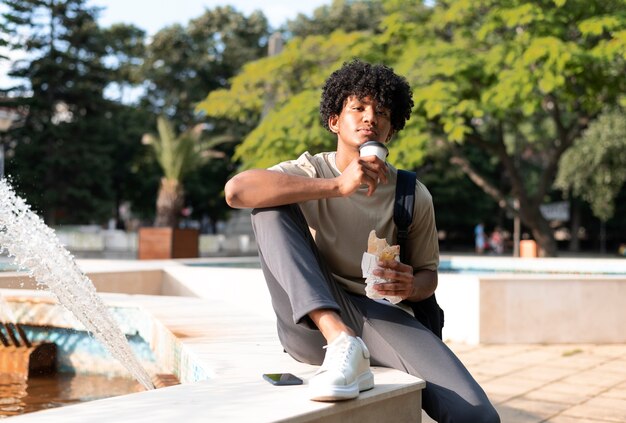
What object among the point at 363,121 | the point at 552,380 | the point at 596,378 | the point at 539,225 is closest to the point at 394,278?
the point at 363,121

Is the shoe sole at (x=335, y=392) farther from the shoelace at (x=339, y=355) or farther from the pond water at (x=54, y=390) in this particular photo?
the pond water at (x=54, y=390)

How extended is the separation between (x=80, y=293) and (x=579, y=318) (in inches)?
195

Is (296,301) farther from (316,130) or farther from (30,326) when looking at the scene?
(316,130)

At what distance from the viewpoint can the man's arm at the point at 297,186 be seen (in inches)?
105

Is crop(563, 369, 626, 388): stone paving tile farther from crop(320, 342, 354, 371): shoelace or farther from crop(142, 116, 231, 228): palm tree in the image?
crop(142, 116, 231, 228): palm tree

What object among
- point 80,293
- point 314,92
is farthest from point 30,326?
point 314,92

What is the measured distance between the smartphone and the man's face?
951mm

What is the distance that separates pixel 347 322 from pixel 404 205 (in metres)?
0.51

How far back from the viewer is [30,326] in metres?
5.41

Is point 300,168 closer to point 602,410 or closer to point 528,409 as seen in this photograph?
point 528,409

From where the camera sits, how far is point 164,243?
1700cm

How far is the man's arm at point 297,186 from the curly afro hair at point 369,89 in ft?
1.34

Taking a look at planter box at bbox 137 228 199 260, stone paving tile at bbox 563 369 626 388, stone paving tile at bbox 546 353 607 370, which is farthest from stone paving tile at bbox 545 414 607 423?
planter box at bbox 137 228 199 260

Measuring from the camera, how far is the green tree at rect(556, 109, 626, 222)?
28109 millimetres
